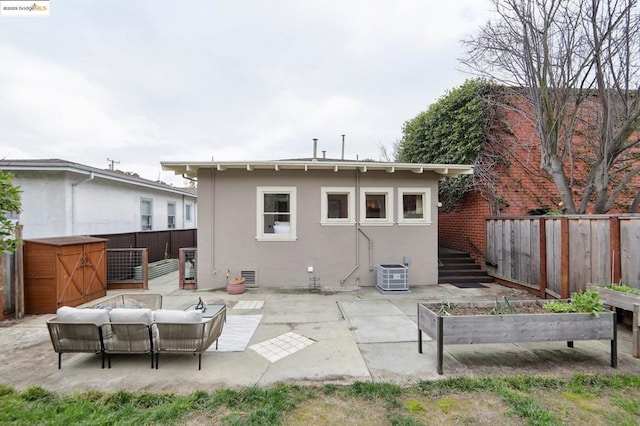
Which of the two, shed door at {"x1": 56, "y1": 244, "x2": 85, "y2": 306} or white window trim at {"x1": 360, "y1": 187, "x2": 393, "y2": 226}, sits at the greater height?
white window trim at {"x1": 360, "y1": 187, "x2": 393, "y2": 226}

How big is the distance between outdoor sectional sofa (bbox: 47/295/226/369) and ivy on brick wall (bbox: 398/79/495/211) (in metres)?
8.80

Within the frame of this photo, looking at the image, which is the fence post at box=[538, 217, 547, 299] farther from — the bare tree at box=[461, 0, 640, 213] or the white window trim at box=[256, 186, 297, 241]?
the white window trim at box=[256, 186, 297, 241]

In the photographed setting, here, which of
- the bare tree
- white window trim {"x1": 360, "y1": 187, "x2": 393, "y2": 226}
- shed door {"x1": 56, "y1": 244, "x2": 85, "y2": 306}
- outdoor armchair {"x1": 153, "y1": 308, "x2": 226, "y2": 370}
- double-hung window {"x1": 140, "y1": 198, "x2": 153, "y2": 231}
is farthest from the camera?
double-hung window {"x1": 140, "y1": 198, "x2": 153, "y2": 231}

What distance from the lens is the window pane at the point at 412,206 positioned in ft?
25.5

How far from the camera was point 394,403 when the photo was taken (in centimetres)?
263

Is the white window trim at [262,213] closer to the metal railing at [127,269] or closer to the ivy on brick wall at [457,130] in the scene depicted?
the metal railing at [127,269]

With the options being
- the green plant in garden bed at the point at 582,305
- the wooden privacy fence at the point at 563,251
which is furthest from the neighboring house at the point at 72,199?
the wooden privacy fence at the point at 563,251

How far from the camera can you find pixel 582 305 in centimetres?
341

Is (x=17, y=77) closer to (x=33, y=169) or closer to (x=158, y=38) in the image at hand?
(x=33, y=169)

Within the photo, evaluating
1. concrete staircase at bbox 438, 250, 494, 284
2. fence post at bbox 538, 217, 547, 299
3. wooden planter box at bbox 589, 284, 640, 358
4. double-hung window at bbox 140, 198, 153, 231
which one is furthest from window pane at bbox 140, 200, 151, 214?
wooden planter box at bbox 589, 284, 640, 358

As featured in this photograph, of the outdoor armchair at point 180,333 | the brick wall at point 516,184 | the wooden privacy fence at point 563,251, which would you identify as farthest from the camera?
the brick wall at point 516,184

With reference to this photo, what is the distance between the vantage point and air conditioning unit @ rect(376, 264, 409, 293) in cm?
691

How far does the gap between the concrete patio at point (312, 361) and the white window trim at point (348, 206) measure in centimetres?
304

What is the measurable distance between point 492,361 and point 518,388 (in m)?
0.57
